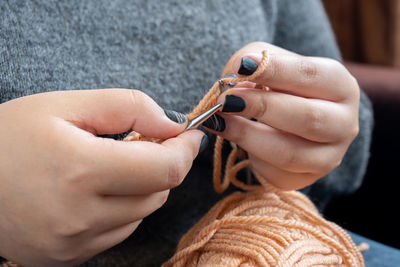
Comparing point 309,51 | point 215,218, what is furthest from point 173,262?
point 309,51

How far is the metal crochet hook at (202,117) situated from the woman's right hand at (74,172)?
0.16 ft

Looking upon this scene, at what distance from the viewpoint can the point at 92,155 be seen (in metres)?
0.33

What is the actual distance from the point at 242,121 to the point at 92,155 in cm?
22

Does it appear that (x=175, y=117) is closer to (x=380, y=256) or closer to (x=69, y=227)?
(x=69, y=227)

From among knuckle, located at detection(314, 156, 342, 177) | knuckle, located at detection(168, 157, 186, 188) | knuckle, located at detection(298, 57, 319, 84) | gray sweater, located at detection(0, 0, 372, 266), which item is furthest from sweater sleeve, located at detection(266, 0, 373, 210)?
knuckle, located at detection(168, 157, 186, 188)

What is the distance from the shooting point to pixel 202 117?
434mm

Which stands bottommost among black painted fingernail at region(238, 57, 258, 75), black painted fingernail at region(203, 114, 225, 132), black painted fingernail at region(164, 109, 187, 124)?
black painted fingernail at region(203, 114, 225, 132)

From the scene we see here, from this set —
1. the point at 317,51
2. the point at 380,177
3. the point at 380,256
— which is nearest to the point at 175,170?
the point at 380,256

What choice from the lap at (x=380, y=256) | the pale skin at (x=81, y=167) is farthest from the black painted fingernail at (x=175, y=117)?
the lap at (x=380, y=256)

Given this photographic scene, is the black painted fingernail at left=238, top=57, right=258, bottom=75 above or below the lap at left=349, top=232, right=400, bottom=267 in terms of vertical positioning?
above

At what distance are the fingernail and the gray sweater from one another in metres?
0.14

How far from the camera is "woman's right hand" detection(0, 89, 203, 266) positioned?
33 cm

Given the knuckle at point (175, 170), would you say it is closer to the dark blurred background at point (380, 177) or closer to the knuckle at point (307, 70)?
the knuckle at point (307, 70)

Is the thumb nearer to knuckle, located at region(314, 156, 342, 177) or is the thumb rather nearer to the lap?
knuckle, located at region(314, 156, 342, 177)
